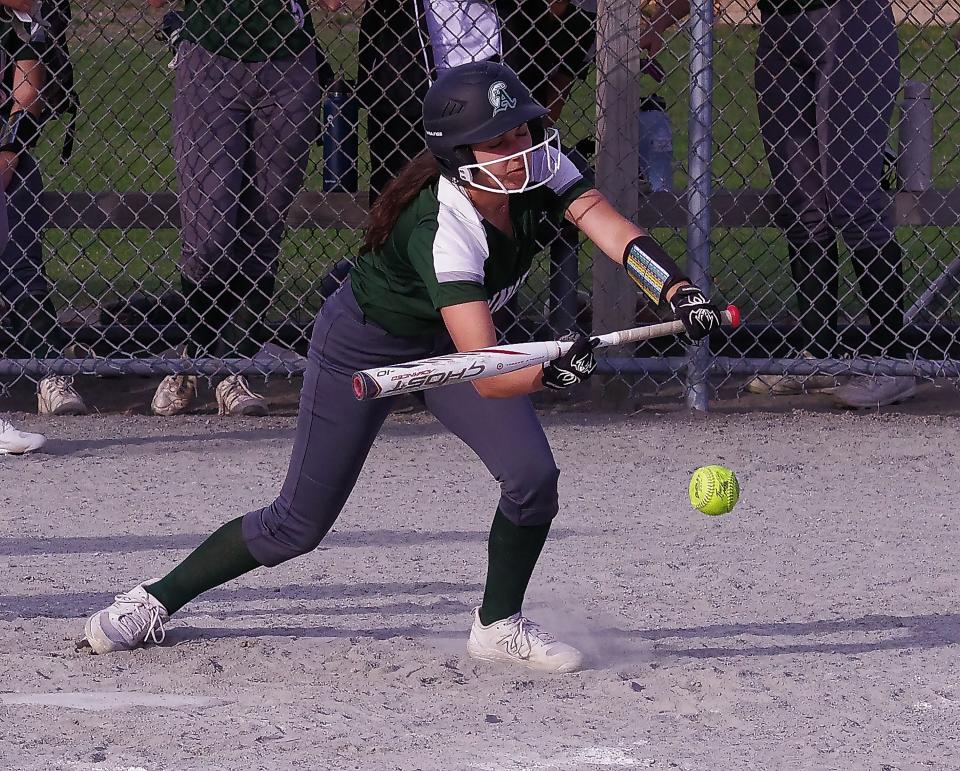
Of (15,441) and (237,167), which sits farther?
(237,167)

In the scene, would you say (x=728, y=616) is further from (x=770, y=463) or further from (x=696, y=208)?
(x=696, y=208)

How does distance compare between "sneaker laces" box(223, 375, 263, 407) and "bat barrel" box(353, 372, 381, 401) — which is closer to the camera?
"bat barrel" box(353, 372, 381, 401)

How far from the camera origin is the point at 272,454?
5.50 metres

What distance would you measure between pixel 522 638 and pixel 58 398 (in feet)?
10.5

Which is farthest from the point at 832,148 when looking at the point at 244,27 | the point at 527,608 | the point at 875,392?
Answer: the point at 527,608

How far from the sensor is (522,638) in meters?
3.45

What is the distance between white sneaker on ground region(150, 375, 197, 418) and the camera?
6078 millimetres

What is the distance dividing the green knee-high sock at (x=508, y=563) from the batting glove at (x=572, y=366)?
1.87ft

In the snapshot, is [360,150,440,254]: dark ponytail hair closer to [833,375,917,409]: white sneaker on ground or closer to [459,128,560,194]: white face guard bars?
[459,128,560,194]: white face guard bars

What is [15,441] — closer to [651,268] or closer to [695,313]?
[651,268]

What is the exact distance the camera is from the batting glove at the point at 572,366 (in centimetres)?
293

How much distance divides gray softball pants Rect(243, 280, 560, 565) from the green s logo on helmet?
612 mm

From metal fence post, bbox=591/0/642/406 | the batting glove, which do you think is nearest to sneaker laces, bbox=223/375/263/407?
metal fence post, bbox=591/0/642/406

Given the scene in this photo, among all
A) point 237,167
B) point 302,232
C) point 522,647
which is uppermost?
point 237,167
